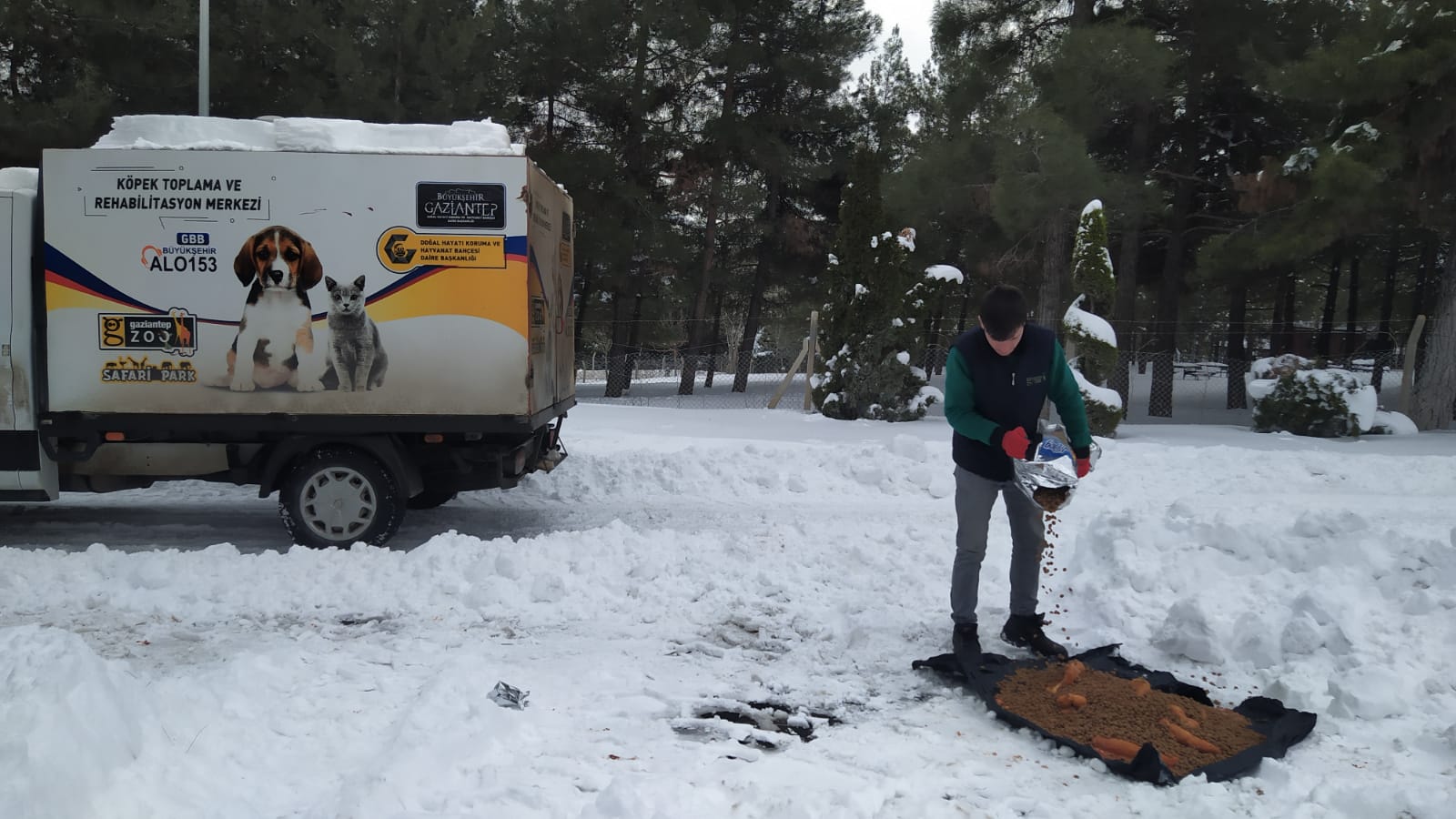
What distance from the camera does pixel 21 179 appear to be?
6770mm

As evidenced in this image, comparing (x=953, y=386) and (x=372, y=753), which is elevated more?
(x=953, y=386)

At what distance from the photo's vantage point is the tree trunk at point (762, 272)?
23406 mm

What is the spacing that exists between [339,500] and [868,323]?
33.6 ft

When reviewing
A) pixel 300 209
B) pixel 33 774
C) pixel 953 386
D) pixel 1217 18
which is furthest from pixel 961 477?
pixel 1217 18

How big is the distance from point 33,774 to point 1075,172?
53.3 feet

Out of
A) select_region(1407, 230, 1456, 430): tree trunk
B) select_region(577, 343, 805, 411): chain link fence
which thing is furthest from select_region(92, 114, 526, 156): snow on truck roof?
select_region(1407, 230, 1456, 430): tree trunk

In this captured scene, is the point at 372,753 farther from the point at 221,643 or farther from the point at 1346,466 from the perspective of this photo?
the point at 1346,466

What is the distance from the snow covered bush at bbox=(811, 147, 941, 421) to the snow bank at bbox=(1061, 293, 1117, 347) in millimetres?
2453

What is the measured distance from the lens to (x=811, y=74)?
21516mm

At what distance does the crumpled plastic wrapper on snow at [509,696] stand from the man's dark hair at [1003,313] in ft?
9.19

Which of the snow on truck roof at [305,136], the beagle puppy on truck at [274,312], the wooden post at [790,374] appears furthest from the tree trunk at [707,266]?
the beagle puppy on truck at [274,312]

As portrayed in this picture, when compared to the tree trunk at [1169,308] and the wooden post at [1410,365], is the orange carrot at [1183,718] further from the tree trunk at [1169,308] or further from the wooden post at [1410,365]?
the tree trunk at [1169,308]

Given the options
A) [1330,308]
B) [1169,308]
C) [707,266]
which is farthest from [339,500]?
[1330,308]

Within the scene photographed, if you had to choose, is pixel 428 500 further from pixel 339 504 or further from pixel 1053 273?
pixel 1053 273
